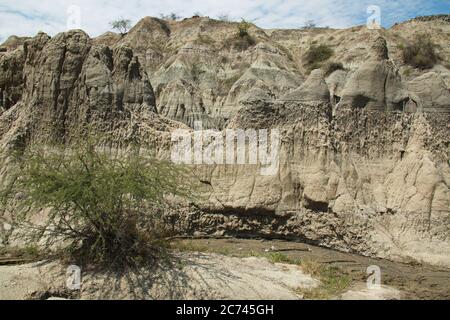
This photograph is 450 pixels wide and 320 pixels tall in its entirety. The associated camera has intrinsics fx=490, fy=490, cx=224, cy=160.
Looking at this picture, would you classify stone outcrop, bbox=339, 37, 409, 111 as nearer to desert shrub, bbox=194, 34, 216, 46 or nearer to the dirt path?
the dirt path

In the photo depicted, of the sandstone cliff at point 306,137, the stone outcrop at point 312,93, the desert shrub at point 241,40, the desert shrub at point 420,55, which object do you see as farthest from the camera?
the desert shrub at point 241,40

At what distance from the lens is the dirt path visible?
38.6 feet

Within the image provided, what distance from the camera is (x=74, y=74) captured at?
17.4 m

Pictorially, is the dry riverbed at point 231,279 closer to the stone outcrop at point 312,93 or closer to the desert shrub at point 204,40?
the stone outcrop at point 312,93

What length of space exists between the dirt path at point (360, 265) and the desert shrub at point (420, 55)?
106ft

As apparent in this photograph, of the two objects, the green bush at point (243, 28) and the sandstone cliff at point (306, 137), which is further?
the green bush at point (243, 28)

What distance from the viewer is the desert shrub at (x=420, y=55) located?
4203cm

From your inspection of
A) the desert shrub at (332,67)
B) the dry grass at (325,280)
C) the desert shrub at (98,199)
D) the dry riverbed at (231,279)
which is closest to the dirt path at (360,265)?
the dry riverbed at (231,279)

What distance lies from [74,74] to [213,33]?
40013 millimetres

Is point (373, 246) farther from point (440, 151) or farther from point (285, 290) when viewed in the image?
point (285, 290)

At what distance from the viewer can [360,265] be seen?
13.6 m

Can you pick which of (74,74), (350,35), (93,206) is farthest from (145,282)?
(350,35)

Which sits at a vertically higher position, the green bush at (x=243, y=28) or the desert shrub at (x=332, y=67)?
the green bush at (x=243, y=28)
